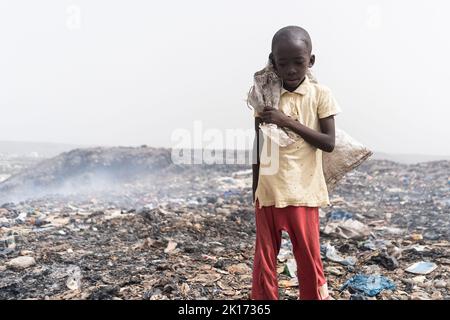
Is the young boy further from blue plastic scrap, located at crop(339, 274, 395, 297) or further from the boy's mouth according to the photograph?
blue plastic scrap, located at crop(339, 274, 395, 297)

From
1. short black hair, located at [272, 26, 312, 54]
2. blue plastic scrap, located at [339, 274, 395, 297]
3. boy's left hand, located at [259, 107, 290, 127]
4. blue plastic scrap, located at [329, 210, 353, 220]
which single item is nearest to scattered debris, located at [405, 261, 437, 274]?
blue plastic scrap, located at [339, 274, 395, 297]

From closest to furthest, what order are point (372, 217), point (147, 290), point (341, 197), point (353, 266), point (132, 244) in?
point (147, 290), point (353, 266), point (132, 244), point (372, 217), point (341, 197)

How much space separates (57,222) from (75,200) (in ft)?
8.94

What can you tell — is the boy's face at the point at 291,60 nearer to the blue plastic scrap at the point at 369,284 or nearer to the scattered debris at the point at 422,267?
the blue plastic scrap at the point at 369,284

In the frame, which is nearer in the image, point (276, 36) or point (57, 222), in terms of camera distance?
point (276, 36)

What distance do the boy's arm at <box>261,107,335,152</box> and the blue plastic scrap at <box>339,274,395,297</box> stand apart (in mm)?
1639

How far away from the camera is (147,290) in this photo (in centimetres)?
311

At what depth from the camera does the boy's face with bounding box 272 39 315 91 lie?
6.05ft

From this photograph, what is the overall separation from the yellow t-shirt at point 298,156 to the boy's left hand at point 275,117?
66mm

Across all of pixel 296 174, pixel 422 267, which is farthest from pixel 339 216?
pixel 296 174

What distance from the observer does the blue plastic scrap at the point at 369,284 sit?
3111 mm

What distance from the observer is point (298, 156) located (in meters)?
2.00
